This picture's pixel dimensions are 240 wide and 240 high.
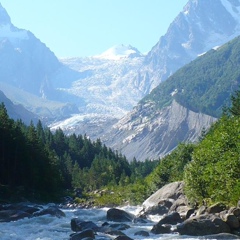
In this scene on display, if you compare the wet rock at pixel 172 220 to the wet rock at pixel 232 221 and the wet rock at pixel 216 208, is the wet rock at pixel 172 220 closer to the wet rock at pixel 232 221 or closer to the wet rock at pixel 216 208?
the wet rock at pixel 216 208

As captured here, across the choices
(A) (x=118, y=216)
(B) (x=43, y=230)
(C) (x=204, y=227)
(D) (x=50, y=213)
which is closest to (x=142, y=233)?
(C) (x=204, y=227)

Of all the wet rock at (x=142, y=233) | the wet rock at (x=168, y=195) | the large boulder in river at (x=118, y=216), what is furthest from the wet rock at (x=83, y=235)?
the wet rock at (x=168, y=195)

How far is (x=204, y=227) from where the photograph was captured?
4006cm

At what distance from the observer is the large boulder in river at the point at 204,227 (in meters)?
39.7

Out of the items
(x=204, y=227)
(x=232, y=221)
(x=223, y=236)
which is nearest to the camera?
(x=223, y=236)

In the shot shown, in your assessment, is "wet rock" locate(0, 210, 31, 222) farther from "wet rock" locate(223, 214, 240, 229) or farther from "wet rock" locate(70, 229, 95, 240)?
"wet rock" locate(223, 214, 240, 229)

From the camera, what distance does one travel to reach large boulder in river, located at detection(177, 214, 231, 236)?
39.7 m

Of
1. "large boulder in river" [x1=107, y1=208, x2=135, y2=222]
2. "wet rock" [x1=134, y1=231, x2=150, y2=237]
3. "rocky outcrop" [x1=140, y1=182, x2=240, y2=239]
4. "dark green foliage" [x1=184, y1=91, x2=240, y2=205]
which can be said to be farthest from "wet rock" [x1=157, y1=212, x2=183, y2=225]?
"large boulder in river" [x1=107, y1=208, x2=135, y2=222]

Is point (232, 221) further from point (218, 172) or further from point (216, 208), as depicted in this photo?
point (218, 172)

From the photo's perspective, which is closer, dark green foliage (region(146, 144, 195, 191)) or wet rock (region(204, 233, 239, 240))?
wet rock (region(204, 233, 239, 240))

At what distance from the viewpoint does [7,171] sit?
9619cm

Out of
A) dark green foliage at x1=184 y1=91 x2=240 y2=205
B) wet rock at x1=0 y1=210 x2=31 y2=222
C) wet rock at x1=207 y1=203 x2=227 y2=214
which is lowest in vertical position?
wet rock at x1=0 y1=210 x2=31 y2=222

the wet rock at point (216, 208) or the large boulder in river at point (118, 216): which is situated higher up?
the wet rock at point (216, 208)

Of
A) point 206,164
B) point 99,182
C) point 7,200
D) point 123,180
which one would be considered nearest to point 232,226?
point 206,164
